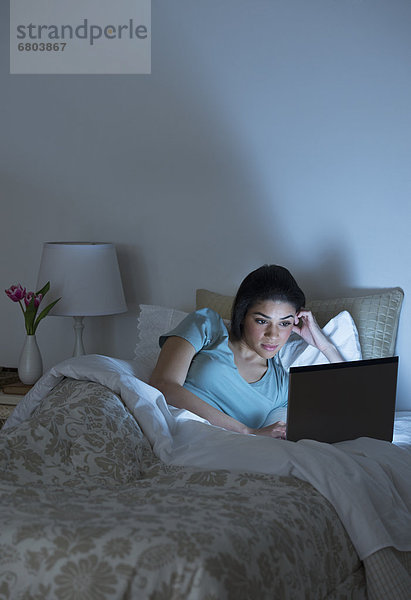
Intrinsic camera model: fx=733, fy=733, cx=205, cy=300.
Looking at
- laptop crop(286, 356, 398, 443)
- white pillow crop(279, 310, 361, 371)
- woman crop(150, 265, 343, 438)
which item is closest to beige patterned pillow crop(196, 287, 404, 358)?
white pillow crop(279, 310, 361, 371)

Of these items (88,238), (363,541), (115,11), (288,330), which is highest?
(115,11)

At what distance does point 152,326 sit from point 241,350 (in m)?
0.55

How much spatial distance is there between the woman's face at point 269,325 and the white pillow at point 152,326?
0.50m

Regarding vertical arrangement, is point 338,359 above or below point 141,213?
below

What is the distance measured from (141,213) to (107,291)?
417 mm

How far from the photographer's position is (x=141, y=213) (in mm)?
3213

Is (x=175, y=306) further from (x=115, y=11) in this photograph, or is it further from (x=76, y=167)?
(x=115, y=11)

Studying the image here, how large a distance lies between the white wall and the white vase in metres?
0.40

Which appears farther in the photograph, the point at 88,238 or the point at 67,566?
the point at 88,238

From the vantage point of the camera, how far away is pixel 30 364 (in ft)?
9.78

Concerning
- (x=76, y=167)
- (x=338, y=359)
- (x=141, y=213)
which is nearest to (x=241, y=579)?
(x=338, y=359)

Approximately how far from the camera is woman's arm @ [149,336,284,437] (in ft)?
7.36

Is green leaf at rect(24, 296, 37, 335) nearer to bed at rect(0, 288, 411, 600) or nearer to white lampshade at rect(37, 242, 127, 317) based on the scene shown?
white lampshade at rect(37, 242, 127, 317)

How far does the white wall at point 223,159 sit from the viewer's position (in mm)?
2826
